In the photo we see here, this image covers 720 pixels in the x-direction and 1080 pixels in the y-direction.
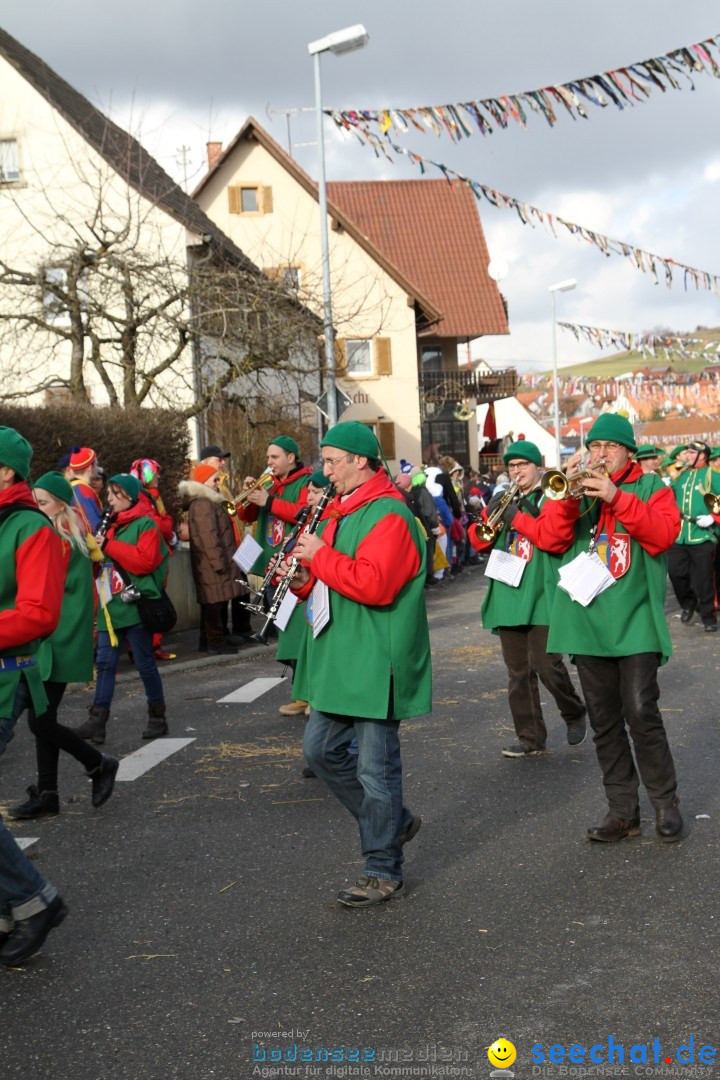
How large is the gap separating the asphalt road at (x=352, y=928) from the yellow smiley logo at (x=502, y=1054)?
3 centimetres

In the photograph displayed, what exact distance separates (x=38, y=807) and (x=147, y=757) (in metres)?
1.43

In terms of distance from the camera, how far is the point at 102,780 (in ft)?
23.1

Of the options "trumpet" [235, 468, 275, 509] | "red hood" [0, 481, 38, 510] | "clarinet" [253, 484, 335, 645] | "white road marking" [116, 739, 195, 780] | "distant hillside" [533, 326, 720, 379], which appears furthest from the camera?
"distant hillside" [533, 326, 720, 379]

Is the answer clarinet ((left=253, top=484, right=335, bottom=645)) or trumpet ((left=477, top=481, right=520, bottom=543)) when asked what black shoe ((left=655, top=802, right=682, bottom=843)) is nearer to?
clarinet ((left=253, top=484, right=335, bottom=645))

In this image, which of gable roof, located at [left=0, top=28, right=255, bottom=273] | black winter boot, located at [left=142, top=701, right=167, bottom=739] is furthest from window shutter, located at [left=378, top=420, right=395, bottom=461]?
black winter boot, located at [left=142, top=701, right=167, bottom=739]

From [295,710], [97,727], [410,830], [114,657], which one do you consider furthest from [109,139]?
[410,830]

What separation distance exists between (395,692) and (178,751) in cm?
366

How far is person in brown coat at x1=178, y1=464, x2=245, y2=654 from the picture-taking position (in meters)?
13.7

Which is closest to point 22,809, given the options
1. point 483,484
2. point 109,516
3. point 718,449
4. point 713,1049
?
point 109,516

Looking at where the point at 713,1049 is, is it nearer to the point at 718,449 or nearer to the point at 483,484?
the point at 718,449

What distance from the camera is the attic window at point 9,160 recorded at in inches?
1216

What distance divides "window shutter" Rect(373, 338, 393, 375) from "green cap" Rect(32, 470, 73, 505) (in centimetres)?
3796

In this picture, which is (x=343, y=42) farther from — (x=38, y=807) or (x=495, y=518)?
(x=38, y=807)

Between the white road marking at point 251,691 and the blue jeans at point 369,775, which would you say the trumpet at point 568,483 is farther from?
the white road marking at point 251,691
